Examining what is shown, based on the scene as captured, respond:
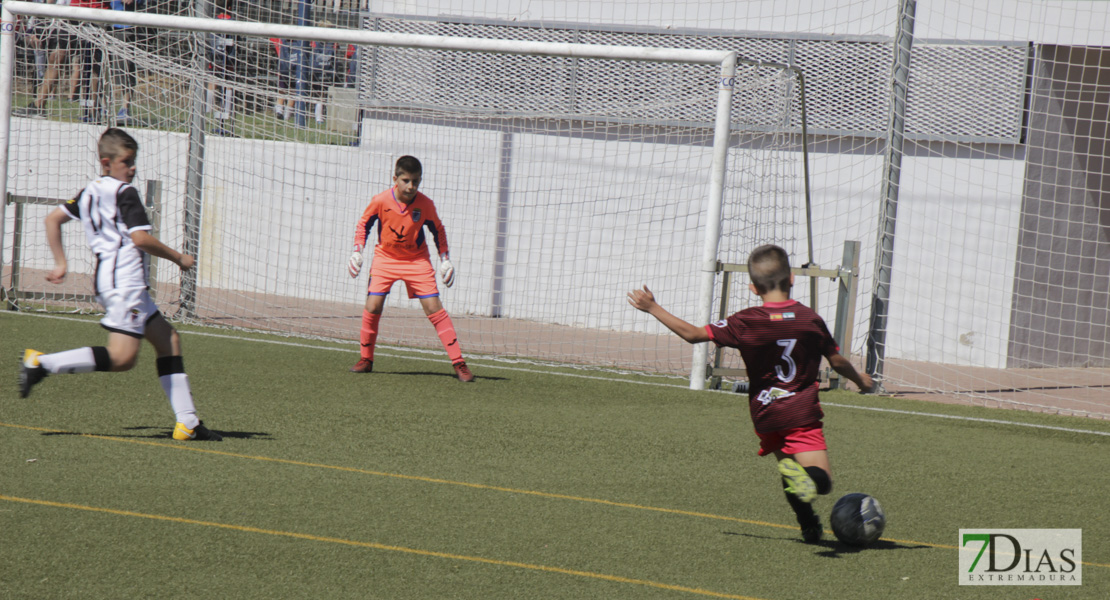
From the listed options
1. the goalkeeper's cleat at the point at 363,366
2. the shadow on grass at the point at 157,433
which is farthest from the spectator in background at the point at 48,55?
the shadow on grass at the point at 157,433

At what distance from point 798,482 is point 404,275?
5233 millimetres

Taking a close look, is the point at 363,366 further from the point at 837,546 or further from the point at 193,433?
the point at 837,546

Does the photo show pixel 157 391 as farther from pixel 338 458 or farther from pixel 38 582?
pixel 38 582

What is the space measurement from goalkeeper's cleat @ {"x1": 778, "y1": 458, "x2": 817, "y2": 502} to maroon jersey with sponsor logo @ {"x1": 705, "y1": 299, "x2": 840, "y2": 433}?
0.80ft

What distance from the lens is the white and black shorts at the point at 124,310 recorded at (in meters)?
5.71

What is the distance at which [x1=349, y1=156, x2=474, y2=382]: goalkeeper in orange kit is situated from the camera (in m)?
8.87

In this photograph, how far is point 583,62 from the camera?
1306cm

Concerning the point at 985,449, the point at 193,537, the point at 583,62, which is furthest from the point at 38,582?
the point at 583,62

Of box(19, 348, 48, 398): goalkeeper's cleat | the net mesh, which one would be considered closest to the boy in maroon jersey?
box(19, 348, 48, 398): goalkeeper's cleat

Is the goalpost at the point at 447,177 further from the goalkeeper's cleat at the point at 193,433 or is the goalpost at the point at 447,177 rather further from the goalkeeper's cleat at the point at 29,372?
the goalkeeper's cleat at the point at 29,372

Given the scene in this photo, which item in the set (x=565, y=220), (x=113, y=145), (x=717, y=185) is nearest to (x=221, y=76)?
(x=565, y=220)

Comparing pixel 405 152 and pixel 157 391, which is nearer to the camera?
pixel 157 391

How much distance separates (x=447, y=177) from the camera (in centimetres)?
1342

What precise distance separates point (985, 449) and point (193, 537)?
525 cm
